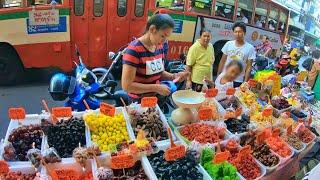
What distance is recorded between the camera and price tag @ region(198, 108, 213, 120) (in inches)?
127

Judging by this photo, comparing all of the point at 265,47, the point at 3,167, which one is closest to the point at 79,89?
the point at 3,167

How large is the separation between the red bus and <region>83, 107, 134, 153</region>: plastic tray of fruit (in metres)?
3.77

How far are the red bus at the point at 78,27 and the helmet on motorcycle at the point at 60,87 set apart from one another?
2408 mm

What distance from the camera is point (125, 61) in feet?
9.80

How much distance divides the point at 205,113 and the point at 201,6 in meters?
4.59

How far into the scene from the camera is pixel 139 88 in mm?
3072

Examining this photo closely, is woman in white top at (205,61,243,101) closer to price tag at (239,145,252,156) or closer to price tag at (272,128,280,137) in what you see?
price tag at (272,128,280,137)

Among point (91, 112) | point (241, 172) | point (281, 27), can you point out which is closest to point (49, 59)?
point (91, 112)

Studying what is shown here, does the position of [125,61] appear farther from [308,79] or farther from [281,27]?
[281,27]

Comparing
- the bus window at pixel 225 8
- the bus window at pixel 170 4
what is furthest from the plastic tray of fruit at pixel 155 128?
the bus window at pixel 225 8

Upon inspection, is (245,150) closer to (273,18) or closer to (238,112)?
(238,112)

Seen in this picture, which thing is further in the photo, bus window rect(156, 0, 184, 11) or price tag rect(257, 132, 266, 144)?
bus window rect(156, 0, 184, 11)

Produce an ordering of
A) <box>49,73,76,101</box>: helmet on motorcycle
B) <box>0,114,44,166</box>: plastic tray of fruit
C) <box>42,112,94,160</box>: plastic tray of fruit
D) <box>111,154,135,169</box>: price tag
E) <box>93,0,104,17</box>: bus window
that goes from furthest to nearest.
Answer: <box>93,0,104,17</box>: bus window
<box>49,73,76,101</box>: helmet on motorcycle
<box>42,112,94,160</box>: plastic tray of fruit
<box>0,114,44,166</box>: plastic tray of fruit
<box>111,154,135,169</box>: price tag

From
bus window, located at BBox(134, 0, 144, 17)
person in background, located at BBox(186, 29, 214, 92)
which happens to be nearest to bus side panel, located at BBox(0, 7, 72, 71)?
bus window, located at BBox(134, 0, 144, 17)
